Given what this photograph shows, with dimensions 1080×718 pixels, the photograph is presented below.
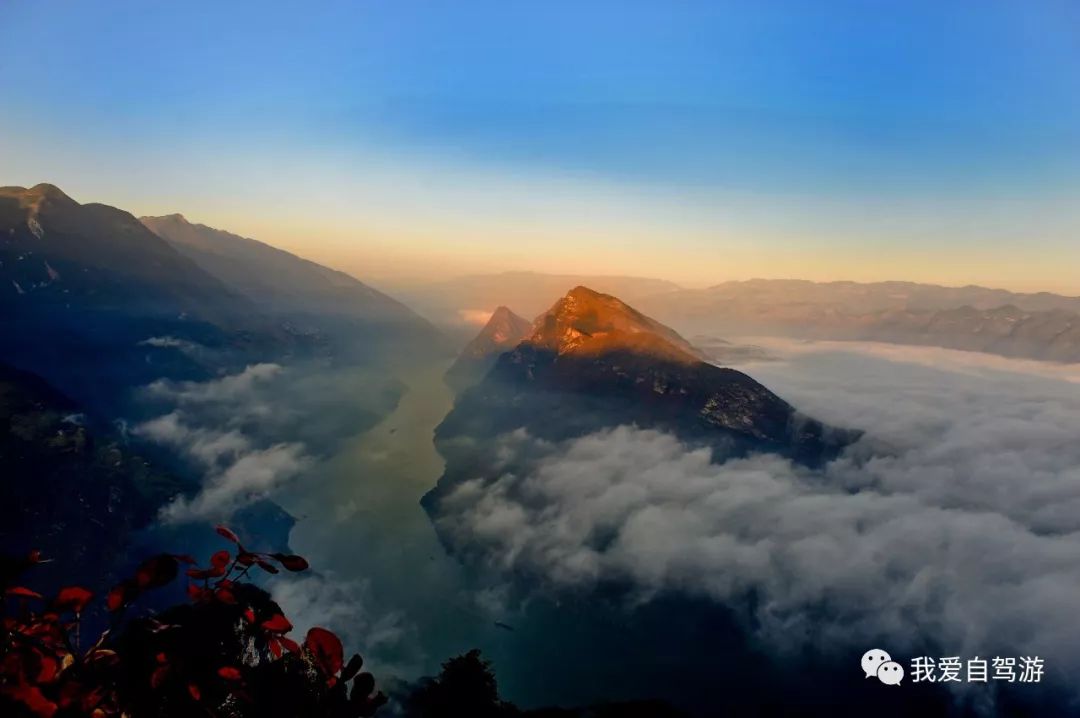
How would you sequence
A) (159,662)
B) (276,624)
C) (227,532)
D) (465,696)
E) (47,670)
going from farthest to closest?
1. (465,696)
2. (159,662)
3. (276,624)
4. (47,670)
5. (227,532)

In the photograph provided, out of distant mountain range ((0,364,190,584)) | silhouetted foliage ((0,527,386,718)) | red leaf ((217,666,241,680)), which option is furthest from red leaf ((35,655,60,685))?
distant mountain range ((0,364,190,584))

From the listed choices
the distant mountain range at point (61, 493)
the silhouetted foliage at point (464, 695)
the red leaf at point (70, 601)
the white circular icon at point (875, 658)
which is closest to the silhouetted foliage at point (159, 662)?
the red leaf at point (70, 601)

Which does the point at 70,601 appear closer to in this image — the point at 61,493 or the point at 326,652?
the point at 326,652

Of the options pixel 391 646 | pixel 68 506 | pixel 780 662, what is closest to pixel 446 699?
pixel 391 646

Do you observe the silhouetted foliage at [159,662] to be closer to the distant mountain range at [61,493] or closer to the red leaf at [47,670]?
the red leaf at [47,670]

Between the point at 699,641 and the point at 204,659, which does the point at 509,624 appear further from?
the point at 204,659

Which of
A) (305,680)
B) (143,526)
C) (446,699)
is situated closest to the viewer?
(305,680)

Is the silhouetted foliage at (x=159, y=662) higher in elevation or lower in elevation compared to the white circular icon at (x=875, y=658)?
higher

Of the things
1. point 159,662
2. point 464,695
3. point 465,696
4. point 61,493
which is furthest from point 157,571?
point 61,493
